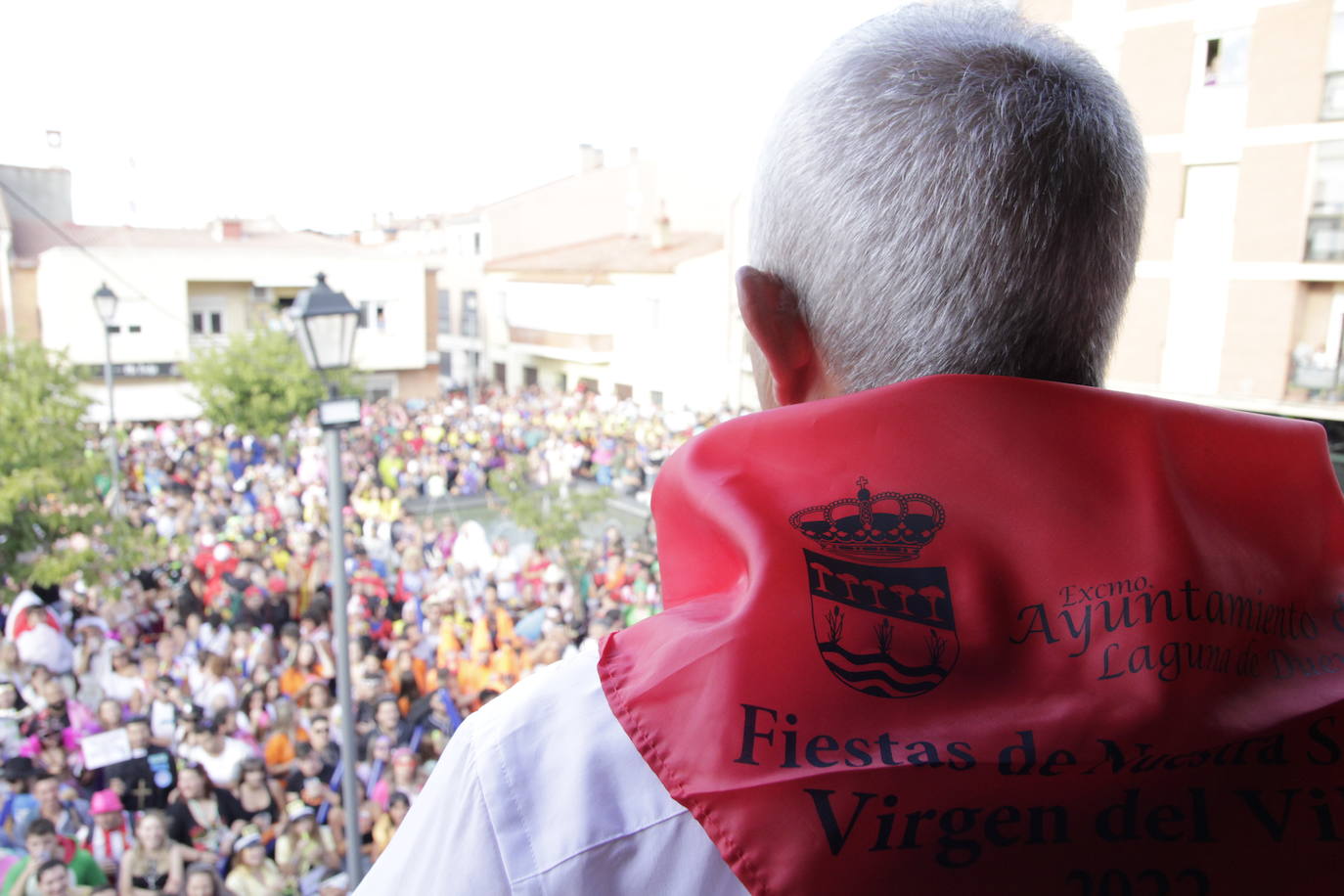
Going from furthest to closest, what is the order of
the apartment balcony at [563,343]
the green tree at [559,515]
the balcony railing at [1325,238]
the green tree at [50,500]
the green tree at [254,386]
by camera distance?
the apartment balcony at [563,343]
the green tree at [254,386]
the green tree at [559,515]
the balcony railing at [1325,238]
the green tree at [50,500]

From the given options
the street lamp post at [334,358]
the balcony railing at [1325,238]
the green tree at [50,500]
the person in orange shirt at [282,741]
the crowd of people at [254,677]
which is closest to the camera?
the crowd of people at [254,677]

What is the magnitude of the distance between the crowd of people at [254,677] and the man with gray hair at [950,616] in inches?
35.0

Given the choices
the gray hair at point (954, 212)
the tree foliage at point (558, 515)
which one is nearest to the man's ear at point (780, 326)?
the gray hair at point (954, 212)

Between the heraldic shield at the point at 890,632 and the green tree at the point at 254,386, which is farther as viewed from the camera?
the green tree at the point at 254,386

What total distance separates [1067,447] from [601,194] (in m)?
23.9

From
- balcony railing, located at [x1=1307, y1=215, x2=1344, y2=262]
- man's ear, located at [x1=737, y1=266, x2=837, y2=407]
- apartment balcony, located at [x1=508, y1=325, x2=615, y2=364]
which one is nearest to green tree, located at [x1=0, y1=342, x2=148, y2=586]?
man's ear, located at [x1=737, y1=266, x2=837, y2=407]

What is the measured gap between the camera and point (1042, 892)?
0.42 m

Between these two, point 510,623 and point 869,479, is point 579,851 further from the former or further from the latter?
point 510,623

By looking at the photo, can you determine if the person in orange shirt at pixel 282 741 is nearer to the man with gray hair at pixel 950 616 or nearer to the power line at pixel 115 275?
the man with gray hair at pixel 950 616

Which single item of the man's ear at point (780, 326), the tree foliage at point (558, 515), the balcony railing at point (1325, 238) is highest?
the balcony railing at point (1325, 238)

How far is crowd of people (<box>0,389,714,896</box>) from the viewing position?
3.42 m

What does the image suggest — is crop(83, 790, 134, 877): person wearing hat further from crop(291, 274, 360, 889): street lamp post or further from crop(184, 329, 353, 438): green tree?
crop(184, 329, 353, 438): green tree

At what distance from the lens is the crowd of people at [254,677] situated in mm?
3424

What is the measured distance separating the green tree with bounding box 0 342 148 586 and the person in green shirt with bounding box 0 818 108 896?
3.11 m
